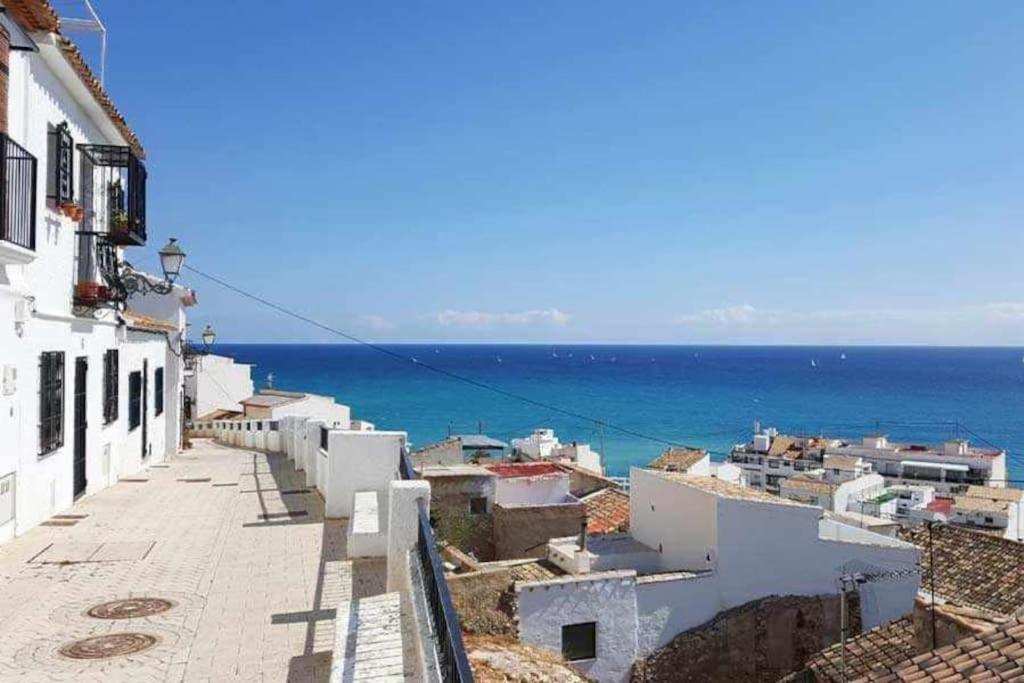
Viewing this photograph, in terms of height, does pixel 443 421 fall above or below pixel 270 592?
below

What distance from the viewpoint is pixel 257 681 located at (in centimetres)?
582

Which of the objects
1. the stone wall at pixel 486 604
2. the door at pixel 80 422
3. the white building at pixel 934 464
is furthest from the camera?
the white building at pixel 934 464

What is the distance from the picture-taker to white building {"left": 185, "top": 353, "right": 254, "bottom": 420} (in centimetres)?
3788

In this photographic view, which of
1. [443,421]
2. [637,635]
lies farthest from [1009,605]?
[443,421]

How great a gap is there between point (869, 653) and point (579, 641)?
577 centimetres

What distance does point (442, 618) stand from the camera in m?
4.16

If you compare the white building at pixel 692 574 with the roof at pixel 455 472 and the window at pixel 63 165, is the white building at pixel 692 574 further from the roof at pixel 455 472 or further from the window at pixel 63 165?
the window at pixel 63 165

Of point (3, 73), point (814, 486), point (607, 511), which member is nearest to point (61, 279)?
point (3, 73)

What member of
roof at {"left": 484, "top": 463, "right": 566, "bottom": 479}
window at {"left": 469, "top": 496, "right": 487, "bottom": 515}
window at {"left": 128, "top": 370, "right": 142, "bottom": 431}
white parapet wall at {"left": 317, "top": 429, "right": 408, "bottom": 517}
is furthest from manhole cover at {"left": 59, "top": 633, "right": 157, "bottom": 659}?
roof at {"left": 484, "top": 463, "right": 566, "bottom": 479}

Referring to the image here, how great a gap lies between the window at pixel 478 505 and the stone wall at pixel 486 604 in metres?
7.73

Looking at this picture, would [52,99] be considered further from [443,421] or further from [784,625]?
[443,421]

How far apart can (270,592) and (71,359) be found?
6.90m

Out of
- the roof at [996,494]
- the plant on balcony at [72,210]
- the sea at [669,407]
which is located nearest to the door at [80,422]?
the plant on balcony at [72,210]

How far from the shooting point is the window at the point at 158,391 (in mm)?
20219
